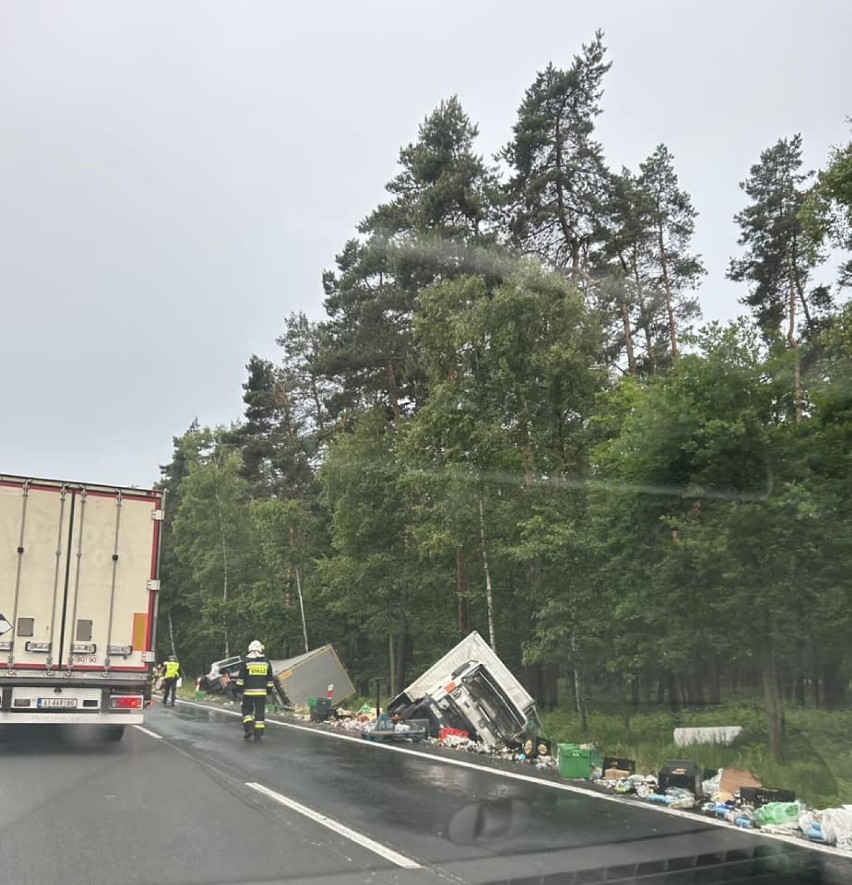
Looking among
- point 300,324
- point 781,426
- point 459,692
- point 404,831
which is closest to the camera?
point 404,831

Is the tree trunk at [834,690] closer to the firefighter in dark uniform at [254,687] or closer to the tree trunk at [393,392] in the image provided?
the firefighter in dark uniform at [254,687]

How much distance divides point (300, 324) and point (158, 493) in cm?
3422

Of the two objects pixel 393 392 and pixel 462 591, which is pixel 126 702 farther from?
pixel 393 392

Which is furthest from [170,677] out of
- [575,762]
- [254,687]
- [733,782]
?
[733,782]

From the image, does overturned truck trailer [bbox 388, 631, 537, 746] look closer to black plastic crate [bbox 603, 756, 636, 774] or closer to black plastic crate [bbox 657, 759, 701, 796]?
black plastic crate [bbox 603, 756, 636, 774]

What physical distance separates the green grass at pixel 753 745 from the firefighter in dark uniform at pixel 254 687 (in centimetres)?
525

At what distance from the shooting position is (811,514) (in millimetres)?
11961

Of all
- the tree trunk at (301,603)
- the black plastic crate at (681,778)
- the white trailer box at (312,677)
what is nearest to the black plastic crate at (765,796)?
the black plastic crate at (681,778)

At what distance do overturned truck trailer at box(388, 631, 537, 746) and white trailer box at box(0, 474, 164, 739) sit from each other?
5268 millimetres

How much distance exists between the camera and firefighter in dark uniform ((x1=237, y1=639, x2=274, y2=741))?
14250 millimetres

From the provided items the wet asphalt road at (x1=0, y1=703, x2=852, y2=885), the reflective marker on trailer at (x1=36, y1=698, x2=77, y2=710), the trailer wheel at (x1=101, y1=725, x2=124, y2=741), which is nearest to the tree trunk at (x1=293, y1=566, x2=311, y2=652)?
the trailer wheel at (x1=101, y1=725, x2=124, y2=741)

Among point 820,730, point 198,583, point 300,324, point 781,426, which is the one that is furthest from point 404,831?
point 198,583

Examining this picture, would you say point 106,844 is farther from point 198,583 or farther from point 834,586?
point 198,583

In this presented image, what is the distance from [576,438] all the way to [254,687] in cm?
979
